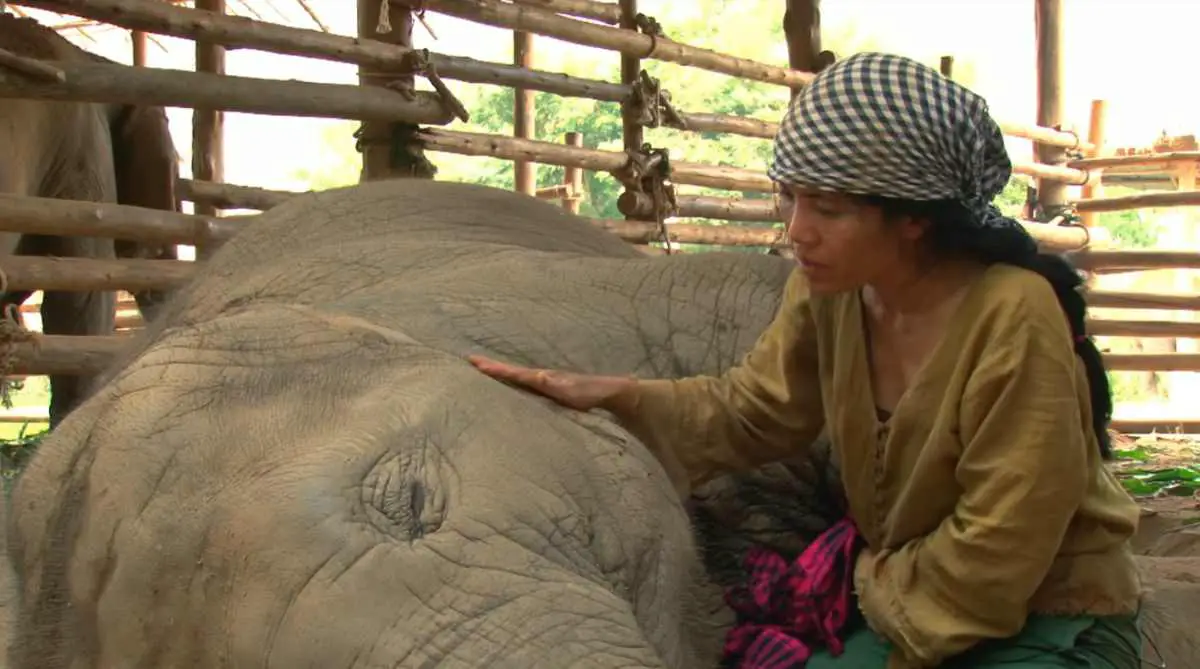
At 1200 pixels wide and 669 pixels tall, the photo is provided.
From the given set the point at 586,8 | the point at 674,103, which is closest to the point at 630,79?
the point at 586,8

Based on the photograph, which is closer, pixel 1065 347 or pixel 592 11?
pixel 1065 347

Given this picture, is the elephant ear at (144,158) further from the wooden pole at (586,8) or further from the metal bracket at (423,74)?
the wooden pole at (586,8)

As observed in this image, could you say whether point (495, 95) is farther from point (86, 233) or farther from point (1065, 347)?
point (1065, 347)

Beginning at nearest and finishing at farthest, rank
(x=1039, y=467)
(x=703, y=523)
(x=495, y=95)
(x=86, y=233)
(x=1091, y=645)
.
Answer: (x=1039, y=467) → (x=1091, y=645) → (x=703, y=523) → (x=86, y=233) → (x=495, y=95)

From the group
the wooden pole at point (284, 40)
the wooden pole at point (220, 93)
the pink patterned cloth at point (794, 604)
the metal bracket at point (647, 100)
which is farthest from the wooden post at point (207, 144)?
the pink patterned cloth at point (794, 604)

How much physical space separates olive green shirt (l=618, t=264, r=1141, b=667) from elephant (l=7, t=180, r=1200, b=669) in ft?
0.54

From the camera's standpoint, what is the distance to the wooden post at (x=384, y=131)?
19.0 feet

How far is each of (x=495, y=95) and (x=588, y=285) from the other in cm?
2602

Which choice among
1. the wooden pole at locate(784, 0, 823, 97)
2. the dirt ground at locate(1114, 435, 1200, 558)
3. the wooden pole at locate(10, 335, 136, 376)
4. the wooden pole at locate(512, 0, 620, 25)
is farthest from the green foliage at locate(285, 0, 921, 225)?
the wooden pole at locate(10, 335, 136, 376)

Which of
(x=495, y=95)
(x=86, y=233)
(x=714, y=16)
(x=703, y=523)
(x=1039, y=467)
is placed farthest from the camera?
(x=714, y=16)

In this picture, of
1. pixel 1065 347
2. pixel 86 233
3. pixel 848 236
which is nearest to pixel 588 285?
pixel 848 236

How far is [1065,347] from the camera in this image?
199 cm

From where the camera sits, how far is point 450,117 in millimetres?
5965

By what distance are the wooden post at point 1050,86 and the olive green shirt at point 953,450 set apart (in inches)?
353
